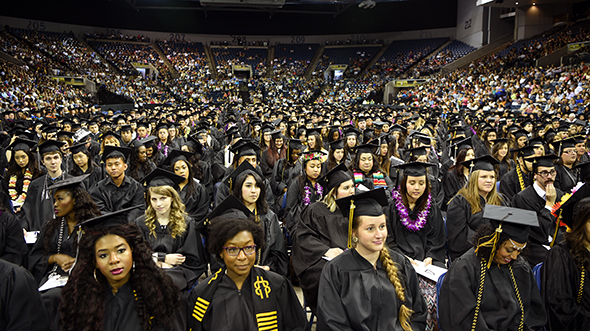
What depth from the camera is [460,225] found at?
3824 mm

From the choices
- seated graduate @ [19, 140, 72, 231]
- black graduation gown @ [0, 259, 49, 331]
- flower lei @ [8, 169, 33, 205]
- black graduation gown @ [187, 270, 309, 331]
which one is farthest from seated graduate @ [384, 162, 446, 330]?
flower lei @ [8, 169, 33, 205]

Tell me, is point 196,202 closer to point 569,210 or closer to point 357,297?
point 357,297

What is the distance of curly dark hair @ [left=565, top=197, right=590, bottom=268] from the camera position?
269 centimetres

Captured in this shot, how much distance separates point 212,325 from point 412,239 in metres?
2.08

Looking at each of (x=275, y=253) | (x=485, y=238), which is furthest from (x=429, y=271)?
(x=275, y=253)

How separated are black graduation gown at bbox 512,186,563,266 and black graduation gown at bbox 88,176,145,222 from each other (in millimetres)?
4256

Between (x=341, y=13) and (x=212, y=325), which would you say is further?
(x=341, y=13)

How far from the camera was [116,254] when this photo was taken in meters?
2.20

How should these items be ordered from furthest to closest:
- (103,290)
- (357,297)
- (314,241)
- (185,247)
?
1. (314,241)
2. (185,247)
3. (357,297)
4. (103,290)

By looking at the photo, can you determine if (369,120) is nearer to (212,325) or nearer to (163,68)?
(212,325)

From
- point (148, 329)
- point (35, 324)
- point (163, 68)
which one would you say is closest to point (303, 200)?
point (148, 329)

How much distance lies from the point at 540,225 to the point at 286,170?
3727 millimetres

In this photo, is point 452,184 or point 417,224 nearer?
point 417,224

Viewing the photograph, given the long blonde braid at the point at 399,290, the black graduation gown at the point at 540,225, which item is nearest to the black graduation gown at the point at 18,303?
the long blonde braid at the point at 399,290
